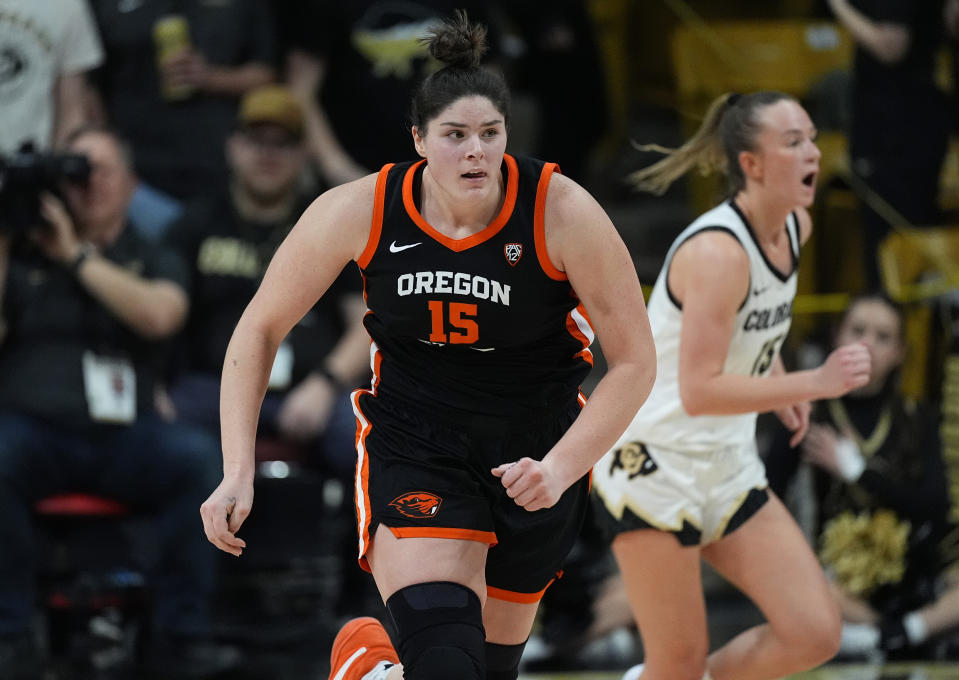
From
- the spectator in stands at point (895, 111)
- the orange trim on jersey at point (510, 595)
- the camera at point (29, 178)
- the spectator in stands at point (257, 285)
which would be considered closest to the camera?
the orange trim on jersey at point (510, 595)

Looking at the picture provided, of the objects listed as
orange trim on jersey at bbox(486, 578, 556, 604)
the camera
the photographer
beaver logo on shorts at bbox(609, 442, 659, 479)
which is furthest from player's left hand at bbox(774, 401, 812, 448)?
the camera

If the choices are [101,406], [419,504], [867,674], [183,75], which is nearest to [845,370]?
[419,504]

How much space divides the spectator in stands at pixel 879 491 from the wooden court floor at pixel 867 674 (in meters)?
0.22

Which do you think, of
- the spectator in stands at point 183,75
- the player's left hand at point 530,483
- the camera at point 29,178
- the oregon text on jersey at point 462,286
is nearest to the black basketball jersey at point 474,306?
the oregon text on jersey at point 462,286

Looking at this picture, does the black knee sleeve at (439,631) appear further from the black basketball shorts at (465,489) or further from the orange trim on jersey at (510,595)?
the orange trim on jersey at (510,595)

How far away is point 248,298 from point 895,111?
3.03m

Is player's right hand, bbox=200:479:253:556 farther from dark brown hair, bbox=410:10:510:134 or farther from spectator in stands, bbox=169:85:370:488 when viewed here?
spectator in stands, bbox=169:85:370:488

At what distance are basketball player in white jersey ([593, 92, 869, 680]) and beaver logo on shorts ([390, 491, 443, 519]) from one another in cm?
87

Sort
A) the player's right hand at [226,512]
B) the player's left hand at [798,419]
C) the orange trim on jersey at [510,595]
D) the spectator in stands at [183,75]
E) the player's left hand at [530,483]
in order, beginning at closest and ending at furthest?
1. the player's left hand at [530,483]
2. the player's right hand at [226,512]
3. the orange trim on jersey at [510,595]
4. the player's left hand at [798,419]
5. the spectator in stands at [183,75]

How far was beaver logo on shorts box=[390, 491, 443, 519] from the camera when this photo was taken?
334 cm

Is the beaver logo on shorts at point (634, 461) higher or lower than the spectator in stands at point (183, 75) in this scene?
lower

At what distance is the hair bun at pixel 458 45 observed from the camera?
10.6ft

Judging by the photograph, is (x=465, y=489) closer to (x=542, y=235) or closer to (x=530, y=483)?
(x=530, y=483)

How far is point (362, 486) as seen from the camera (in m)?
3.49
